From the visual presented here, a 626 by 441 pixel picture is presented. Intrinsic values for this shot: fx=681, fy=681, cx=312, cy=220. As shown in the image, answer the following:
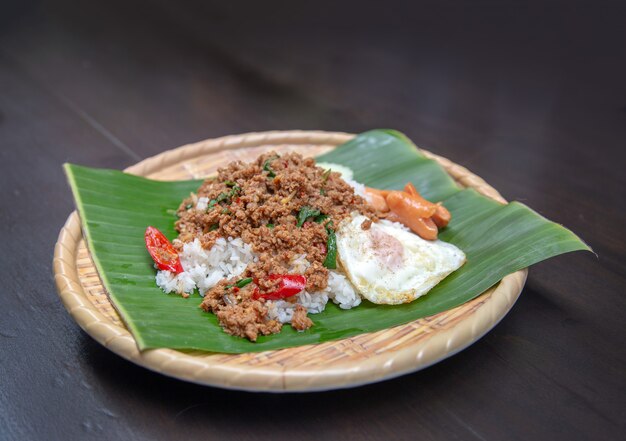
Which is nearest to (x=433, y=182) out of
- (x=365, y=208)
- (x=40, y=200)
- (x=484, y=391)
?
(x=365, y=208)

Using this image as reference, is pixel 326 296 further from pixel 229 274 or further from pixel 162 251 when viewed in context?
pixel 162 251

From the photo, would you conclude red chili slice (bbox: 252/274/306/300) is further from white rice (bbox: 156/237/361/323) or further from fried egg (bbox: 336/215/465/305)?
fried egg (bbox: 336/215/465/305)

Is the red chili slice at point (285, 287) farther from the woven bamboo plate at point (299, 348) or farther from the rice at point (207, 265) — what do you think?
the woven bamboo plate at point (299, 348)

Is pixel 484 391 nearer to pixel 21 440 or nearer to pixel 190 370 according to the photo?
pixel 190 370

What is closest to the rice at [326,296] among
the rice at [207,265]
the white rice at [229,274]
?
the white rice at [229,274]

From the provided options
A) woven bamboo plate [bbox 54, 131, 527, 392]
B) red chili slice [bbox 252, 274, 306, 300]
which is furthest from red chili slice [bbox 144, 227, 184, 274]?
red chili slice [bbox 252, 274, 306, 300]
